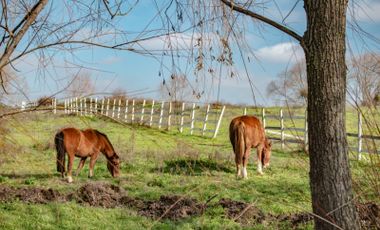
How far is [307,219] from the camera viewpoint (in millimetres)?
5754

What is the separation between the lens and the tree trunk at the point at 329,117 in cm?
273

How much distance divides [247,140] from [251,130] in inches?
13.4

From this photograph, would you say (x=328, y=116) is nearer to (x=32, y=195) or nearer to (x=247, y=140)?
(x=32, y=195)

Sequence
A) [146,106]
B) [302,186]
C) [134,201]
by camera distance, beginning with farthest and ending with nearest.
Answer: [302,186], [134,201], [146,106]

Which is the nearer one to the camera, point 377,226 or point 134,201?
point 377,226

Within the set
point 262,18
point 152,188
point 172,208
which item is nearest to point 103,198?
point 172,208

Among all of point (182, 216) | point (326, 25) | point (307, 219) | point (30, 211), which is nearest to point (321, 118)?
point (326, 25)

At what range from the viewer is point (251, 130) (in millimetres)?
11070

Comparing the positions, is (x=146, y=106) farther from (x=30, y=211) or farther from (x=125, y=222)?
(x=30, y=211)

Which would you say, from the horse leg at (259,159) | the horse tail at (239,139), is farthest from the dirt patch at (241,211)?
the horse leg at (259,159)

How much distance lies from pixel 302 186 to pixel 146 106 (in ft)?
21.8

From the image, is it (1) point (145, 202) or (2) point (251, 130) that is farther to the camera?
(2) point (251, 130)

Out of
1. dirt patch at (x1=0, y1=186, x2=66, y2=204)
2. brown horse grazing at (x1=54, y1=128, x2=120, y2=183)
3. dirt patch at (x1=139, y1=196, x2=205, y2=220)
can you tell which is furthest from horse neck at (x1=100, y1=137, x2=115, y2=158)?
Result: dirt patch at (x1=139, y1=196, x2=205, y2=220)

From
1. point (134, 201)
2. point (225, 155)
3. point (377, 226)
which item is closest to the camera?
point (377, 226)
